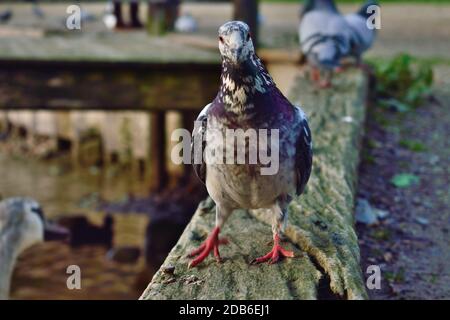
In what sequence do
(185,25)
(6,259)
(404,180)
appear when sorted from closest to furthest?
(404,180) → (6,259) → (185,25)

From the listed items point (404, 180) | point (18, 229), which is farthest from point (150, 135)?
point (404, 180)

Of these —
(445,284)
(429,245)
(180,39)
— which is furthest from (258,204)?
(180,39)

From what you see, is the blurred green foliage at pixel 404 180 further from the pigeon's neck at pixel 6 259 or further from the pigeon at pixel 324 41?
the pigeon's neck at pixel 6 259

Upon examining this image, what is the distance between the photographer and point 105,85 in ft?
27.4

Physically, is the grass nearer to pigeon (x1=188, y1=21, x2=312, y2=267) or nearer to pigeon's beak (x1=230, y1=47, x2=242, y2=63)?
pigeon (x1=188, y1=21, x2=312, y2=267)

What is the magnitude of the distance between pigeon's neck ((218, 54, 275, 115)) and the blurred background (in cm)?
161

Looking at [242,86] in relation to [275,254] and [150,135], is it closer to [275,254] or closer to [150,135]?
[275,254]

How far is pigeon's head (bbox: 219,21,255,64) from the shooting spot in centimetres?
295

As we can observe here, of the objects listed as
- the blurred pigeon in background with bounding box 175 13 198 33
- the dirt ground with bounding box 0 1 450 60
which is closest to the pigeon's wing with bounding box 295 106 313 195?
the dirt ground with bounding box 0 1 450 60

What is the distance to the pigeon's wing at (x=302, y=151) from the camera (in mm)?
3377

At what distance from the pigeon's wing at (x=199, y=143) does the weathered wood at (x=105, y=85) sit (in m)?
4.89

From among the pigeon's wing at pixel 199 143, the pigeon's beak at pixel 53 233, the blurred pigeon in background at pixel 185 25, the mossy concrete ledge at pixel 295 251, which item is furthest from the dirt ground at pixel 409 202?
the blurred pigeon in background at pixel 185 25

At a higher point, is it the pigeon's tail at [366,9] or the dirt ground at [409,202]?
the pigeon's tail at [366,9]

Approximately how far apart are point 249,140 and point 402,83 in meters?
5.85
